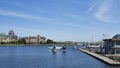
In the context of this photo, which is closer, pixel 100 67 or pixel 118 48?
pixel 100 67

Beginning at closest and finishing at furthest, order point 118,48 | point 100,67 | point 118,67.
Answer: point 118,67
point 100,67
point 118,48

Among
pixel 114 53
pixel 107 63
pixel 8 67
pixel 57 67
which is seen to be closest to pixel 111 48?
pixel 114 53

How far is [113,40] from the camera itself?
74438 millimetres

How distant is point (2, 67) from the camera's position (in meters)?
56.0

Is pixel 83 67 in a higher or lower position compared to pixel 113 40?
lower

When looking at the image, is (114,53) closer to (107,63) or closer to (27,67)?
(107,63)

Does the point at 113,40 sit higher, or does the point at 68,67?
the point at 113,40

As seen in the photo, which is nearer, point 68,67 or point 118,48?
point 68,67

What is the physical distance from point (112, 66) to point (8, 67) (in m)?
19.4

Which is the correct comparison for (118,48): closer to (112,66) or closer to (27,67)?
(112,66)

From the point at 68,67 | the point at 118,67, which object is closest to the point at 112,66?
the point at 118,67

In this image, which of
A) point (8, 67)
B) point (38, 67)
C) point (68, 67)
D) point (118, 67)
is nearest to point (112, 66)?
point (118, 67)

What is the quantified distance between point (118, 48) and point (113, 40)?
8.29ft

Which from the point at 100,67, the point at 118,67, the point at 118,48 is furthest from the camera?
the point at 118,48
